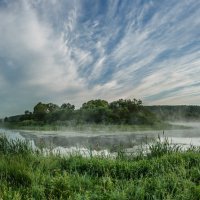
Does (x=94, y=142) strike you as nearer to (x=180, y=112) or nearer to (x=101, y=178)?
(x=101, y=178)

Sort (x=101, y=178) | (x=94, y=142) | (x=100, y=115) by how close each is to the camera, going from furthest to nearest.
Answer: (x=100, y=115) < (x=94, y=142) < (x=101, y=178)

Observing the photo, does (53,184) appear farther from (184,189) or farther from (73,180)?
(184,189)

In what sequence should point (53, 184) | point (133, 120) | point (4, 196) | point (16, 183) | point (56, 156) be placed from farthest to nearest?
point (133, 120), point (56, 156), point (16, 183), point (53, 184), point (4, 196)

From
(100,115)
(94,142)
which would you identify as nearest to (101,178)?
(94,142)

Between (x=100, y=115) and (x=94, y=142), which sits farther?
(x=100, y=115)

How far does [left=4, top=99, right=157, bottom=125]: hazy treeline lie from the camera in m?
44.7

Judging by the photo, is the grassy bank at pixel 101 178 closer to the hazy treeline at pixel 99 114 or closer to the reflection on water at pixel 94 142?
the reflection on water at pixel 94 142

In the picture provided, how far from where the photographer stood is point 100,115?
4719cm

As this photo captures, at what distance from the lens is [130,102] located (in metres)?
45.6

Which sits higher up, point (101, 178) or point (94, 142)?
point (94, 142)

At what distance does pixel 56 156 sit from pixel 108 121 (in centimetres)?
3287

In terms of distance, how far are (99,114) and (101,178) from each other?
125ft

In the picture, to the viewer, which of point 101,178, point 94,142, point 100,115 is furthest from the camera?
point 100,115

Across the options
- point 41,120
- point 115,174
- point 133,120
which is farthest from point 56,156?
point 41,120
